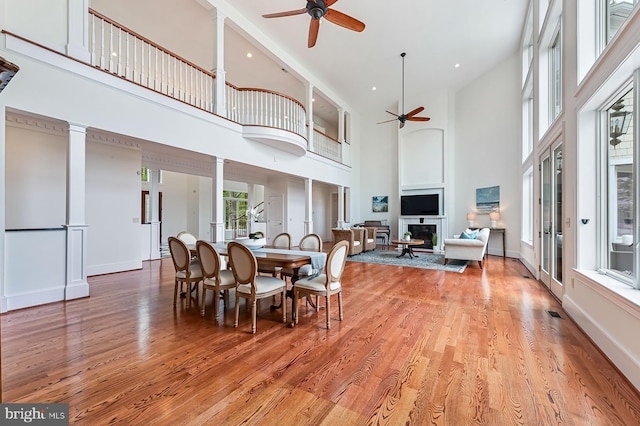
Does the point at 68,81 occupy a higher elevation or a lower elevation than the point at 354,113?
lower

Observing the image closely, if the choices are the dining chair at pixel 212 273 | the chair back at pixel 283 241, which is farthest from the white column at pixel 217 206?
the dining chair at pixel 212 273

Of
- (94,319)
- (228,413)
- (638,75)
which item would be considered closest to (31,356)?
(94,319)

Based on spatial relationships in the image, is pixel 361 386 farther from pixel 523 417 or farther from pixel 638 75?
pixel 638 75

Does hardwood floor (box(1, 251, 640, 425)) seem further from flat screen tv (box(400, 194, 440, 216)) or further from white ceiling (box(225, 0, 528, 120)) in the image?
flat screen tv (box(400, 194, 440, 216))

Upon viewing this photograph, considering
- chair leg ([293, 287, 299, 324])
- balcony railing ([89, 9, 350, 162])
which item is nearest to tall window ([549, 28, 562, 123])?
chair leg ([293, 287, 299, 324])

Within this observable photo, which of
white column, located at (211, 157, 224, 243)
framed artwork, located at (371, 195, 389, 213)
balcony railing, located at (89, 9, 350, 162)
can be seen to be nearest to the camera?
balcony railing, located at (89, 9, 350, 162)

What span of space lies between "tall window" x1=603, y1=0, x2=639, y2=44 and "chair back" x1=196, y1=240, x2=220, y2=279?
446 centimetres

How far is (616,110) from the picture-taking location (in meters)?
2.64

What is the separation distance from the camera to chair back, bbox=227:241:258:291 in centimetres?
274

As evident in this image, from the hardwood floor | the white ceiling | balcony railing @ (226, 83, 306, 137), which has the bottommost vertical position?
the hardwood floor

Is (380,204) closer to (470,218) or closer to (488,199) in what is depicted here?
(470,218)

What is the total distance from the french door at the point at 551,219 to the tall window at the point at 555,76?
0.70m

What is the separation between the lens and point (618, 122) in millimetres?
2605

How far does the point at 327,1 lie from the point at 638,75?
3.44m
